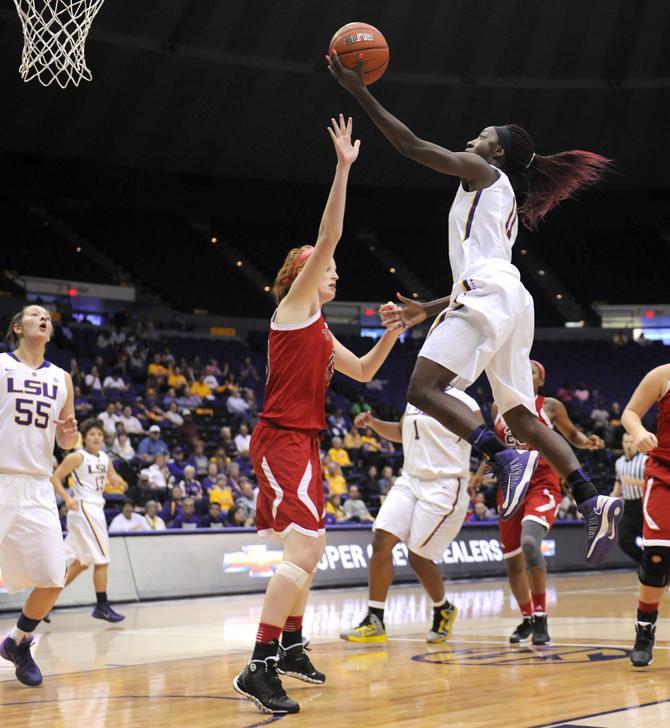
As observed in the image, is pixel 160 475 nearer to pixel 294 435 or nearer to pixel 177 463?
pixel 177 463

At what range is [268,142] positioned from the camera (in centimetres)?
2486

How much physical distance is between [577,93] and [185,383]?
11756 millimetres

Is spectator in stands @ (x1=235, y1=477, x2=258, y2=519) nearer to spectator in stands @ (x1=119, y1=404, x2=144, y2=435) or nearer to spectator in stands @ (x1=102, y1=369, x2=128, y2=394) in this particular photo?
spectator in stands @ (x1=119, y1=404, x2=144, y2=435)

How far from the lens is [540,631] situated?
7.33 m

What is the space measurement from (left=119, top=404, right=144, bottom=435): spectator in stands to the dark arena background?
85 millimetres

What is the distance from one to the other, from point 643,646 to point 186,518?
895 cm

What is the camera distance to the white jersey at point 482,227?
4844 mm

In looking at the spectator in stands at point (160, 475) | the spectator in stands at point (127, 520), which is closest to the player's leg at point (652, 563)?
the spectator in stands at point (127, 520)

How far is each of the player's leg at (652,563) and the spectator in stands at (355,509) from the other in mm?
10435

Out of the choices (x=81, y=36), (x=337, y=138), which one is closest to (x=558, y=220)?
(x=81, y=36)

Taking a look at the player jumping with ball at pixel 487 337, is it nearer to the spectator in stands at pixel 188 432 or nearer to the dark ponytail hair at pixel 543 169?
the dark ponytail hair at pixel 543 169

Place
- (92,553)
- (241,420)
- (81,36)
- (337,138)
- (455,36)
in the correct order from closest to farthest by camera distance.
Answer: (337,138)
(81,36)
(92,553)
(241,420)
(455,36)

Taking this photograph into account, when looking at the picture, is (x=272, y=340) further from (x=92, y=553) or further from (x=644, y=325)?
(x=644, y=325)

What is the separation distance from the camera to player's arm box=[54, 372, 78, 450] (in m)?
6.28
